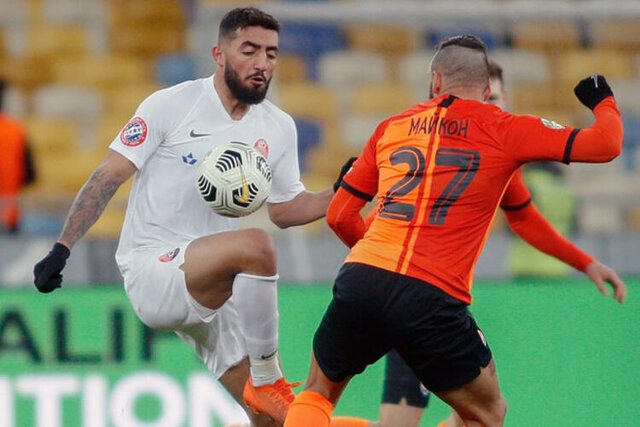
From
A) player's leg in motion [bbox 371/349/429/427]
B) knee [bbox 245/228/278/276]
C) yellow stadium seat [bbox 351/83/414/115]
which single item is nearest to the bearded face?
knee [bbox 245/228/278/276]

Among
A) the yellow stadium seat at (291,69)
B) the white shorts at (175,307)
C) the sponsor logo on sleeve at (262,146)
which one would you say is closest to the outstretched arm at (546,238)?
the sponsor logo on sleeve at (262,146)

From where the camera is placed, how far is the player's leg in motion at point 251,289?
4875 millimetres

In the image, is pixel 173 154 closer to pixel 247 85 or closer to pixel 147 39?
pixel 247 85

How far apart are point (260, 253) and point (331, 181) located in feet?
11.9

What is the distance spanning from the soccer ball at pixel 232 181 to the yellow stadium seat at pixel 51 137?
561cm

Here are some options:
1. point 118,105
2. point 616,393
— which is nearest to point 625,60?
point 616,393

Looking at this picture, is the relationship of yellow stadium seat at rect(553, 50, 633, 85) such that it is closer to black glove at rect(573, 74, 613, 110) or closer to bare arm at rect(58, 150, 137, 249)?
black glove at rect(573, 74, 613, 110)

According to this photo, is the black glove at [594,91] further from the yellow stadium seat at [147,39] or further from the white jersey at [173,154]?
the yellow stadium seat at [147,39]

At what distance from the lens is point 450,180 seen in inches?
179

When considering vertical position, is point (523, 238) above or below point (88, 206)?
below

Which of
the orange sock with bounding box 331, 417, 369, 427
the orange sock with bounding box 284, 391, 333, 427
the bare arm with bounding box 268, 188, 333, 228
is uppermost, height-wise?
the bare arm with bounding box 268, 188, 333, 228

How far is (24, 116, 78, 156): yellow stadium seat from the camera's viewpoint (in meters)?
10.3

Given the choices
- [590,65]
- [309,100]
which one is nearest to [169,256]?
[309,100]

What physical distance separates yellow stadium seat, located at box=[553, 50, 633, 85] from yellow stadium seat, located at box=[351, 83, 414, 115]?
1.20 metres
